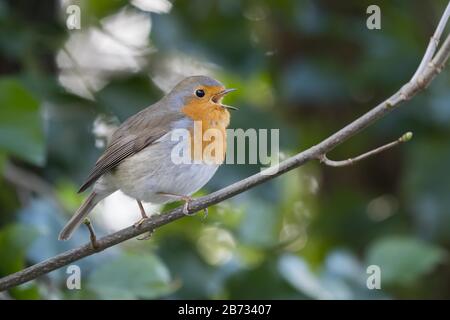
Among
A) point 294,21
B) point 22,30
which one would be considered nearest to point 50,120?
point 22,30

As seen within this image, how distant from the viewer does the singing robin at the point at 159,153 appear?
3.56 metres

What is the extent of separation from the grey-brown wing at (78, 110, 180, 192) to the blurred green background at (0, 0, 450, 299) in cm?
38

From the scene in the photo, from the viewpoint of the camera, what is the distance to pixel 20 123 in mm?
4125

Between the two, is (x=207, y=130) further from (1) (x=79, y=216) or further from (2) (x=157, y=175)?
(1) (x=79, y=216)

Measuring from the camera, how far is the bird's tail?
4.00 metres

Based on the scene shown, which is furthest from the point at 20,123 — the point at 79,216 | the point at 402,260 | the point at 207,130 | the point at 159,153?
the point at 402,260

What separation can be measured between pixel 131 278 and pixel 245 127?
1284 millimetres

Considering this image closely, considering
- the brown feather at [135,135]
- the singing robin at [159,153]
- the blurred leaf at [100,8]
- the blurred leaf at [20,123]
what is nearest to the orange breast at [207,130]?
the singing robin at [159,153]

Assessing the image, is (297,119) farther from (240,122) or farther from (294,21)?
(240,122)

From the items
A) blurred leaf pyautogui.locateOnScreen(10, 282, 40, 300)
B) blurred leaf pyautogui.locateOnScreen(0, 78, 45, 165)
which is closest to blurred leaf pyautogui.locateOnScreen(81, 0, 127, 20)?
blurred leaf pyautogui.locateOnScreen(0, 78, 45, 165)

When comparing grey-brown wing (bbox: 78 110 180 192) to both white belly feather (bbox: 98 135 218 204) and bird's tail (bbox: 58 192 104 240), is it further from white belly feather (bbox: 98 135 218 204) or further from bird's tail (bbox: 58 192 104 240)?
bird's tail (bbox: 58 192 104 240)

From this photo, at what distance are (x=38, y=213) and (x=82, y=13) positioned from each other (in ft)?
5.01

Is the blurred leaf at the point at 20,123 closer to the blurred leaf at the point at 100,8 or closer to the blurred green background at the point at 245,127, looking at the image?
the blurred green background at the point at 245,127
